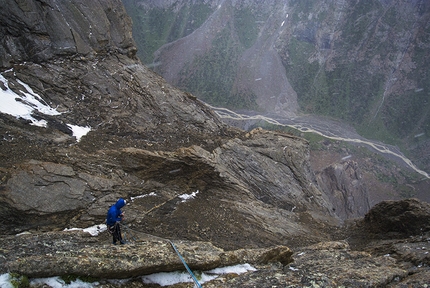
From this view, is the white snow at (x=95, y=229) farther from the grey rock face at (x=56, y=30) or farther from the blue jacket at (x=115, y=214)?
the grey rock face at (x=56, y=30)

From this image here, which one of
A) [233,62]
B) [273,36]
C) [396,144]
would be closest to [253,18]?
[273,36]

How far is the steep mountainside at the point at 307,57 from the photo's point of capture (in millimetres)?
83938

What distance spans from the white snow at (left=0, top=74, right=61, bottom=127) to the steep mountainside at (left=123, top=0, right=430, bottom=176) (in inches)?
2614

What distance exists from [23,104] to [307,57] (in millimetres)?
86835

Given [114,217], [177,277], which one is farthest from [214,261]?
[114,217]

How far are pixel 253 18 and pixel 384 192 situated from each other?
60.5 meters

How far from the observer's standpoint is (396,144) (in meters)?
77.4

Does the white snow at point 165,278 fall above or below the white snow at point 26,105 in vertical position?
below

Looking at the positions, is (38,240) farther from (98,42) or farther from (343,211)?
(343,211)

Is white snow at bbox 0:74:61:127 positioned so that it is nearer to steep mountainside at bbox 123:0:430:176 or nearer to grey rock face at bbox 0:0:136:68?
grey rock face at bbox 0:0:136:68

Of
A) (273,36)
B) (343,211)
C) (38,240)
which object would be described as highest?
(273,36)

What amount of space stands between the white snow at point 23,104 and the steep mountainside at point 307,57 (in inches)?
2614

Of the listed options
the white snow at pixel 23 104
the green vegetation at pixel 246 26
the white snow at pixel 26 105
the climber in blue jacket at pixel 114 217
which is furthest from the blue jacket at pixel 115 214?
the green vegetation at pixel 246 26

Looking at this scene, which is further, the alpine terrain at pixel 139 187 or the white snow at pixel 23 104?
the white snow at pixel 23 104
